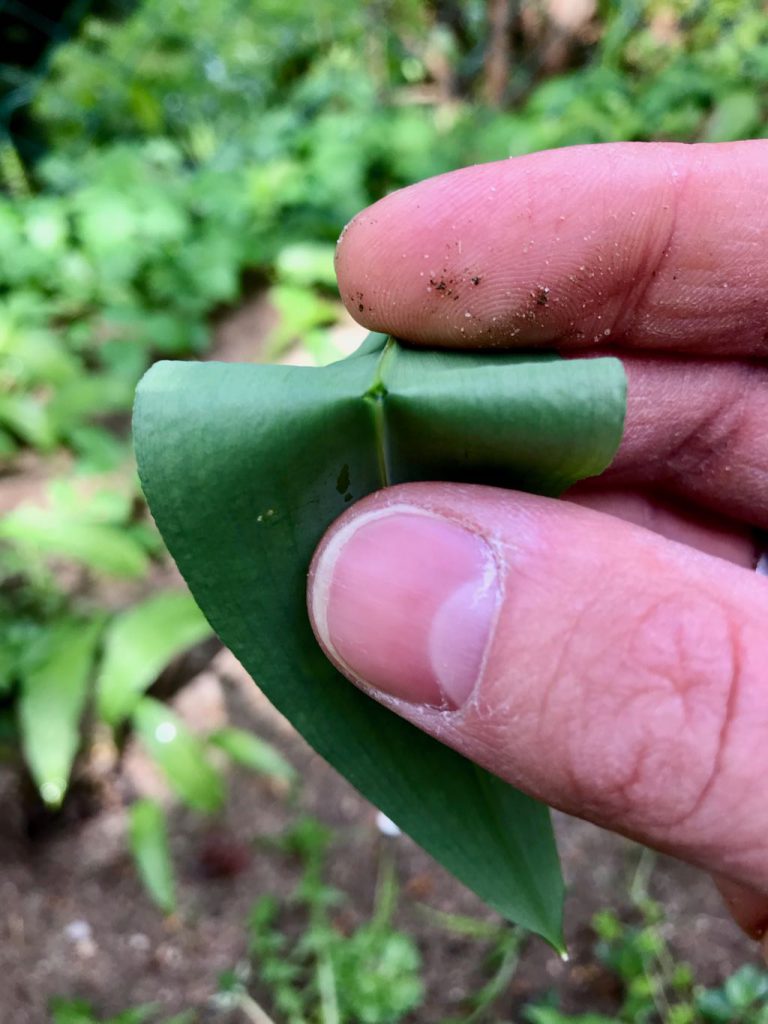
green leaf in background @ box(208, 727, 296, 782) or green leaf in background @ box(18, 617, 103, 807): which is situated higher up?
green leaf in background @ box(18, 617, 103, 807)

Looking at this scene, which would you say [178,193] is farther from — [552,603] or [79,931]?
[552,603]

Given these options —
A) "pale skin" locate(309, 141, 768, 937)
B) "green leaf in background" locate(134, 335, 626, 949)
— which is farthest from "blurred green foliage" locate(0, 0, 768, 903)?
"pale skin" locate(309, 141, 768, 937)

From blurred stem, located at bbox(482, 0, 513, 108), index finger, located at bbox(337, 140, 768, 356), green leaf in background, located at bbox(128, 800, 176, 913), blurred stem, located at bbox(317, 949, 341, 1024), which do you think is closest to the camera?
index finger, located at bbox(337, 140, 768, 356)

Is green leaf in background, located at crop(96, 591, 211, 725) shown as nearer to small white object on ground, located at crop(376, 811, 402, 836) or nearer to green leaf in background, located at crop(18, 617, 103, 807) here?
green leaf in background, located at crop(18, 617, 103, 807)

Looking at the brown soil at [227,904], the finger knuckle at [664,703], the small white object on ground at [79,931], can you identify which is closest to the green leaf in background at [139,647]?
the brown soil at [227,904]

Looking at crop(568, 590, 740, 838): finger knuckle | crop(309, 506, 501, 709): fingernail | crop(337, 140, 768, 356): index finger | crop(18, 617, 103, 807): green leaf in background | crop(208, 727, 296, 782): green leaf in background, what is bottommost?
crop(208, 727, 296, 782): green leaf in background

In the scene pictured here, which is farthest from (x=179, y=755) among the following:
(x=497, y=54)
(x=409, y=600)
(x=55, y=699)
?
(x=497, y=54)
